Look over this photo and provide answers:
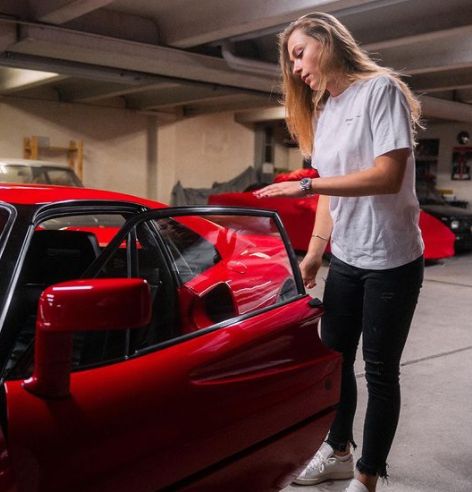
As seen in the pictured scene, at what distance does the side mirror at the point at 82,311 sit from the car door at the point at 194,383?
0.48ft

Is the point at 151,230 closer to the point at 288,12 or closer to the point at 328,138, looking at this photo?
the point at 328,138

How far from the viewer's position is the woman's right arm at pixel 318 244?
2062 millimetres

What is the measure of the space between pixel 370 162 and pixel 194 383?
0.82m

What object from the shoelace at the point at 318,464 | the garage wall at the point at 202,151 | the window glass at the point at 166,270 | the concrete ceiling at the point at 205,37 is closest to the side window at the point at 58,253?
the window glass at the point at 166,270

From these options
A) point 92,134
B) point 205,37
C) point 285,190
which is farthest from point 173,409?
point 92,134

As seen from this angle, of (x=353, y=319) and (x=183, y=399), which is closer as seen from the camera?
(x=183, y=399)

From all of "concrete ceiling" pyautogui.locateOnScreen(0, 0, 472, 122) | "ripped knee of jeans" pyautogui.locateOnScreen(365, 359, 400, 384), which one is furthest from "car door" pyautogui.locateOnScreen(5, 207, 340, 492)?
"concrete ceiling" pyautogui.locateOnScreen(0, 0, 472, 122)

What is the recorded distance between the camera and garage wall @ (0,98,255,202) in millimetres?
12336

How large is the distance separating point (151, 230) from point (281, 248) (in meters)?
0.48

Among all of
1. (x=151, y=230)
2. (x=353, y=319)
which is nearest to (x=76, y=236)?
(x=151, y=230)

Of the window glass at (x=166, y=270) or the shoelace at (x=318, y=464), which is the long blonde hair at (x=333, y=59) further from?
the shoelace at (x=318, y=464)

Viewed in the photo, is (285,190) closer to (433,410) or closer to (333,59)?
(333,59)

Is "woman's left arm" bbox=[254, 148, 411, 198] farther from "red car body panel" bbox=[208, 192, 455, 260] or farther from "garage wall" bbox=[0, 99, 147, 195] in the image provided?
"garage wall" bbox=[0, 99, 147, 195]

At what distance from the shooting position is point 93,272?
1455 mm
